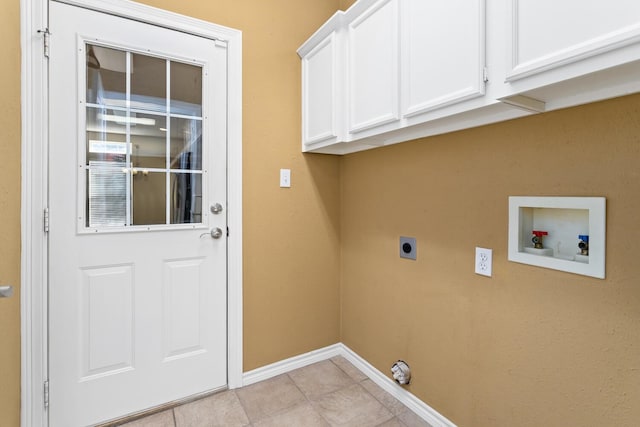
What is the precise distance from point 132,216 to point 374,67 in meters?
1.43

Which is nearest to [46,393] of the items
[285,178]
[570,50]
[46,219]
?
[46,219]

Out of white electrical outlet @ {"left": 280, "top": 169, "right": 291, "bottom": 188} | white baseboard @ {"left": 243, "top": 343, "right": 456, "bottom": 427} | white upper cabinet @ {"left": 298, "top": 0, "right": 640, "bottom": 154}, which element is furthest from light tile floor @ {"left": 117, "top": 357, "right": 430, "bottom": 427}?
white upper cabinet @ {"left": 298, "top": 0, "right": 640, "bottom": 154}

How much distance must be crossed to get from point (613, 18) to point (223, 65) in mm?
1694

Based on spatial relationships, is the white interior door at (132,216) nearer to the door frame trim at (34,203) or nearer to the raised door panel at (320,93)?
the door frame trim at (34,203)

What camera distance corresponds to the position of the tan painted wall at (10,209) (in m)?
1.23

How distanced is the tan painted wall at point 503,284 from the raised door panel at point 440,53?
0.31 meters

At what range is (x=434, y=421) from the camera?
153 cm

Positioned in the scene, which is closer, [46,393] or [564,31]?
[564,31]

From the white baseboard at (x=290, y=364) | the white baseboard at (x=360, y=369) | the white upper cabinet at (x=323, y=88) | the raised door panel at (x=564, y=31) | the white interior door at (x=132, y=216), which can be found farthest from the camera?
the white baseboard at (x=290, y=364)

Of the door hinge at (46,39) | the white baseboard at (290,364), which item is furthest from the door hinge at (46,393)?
the door hinge at (46,39)

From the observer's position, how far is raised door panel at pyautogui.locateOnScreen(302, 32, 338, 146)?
170 centimetres

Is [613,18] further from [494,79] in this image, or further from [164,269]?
[164,269]

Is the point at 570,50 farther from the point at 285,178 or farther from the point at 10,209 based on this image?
the point at 10,209

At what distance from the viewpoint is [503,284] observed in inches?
49.5
